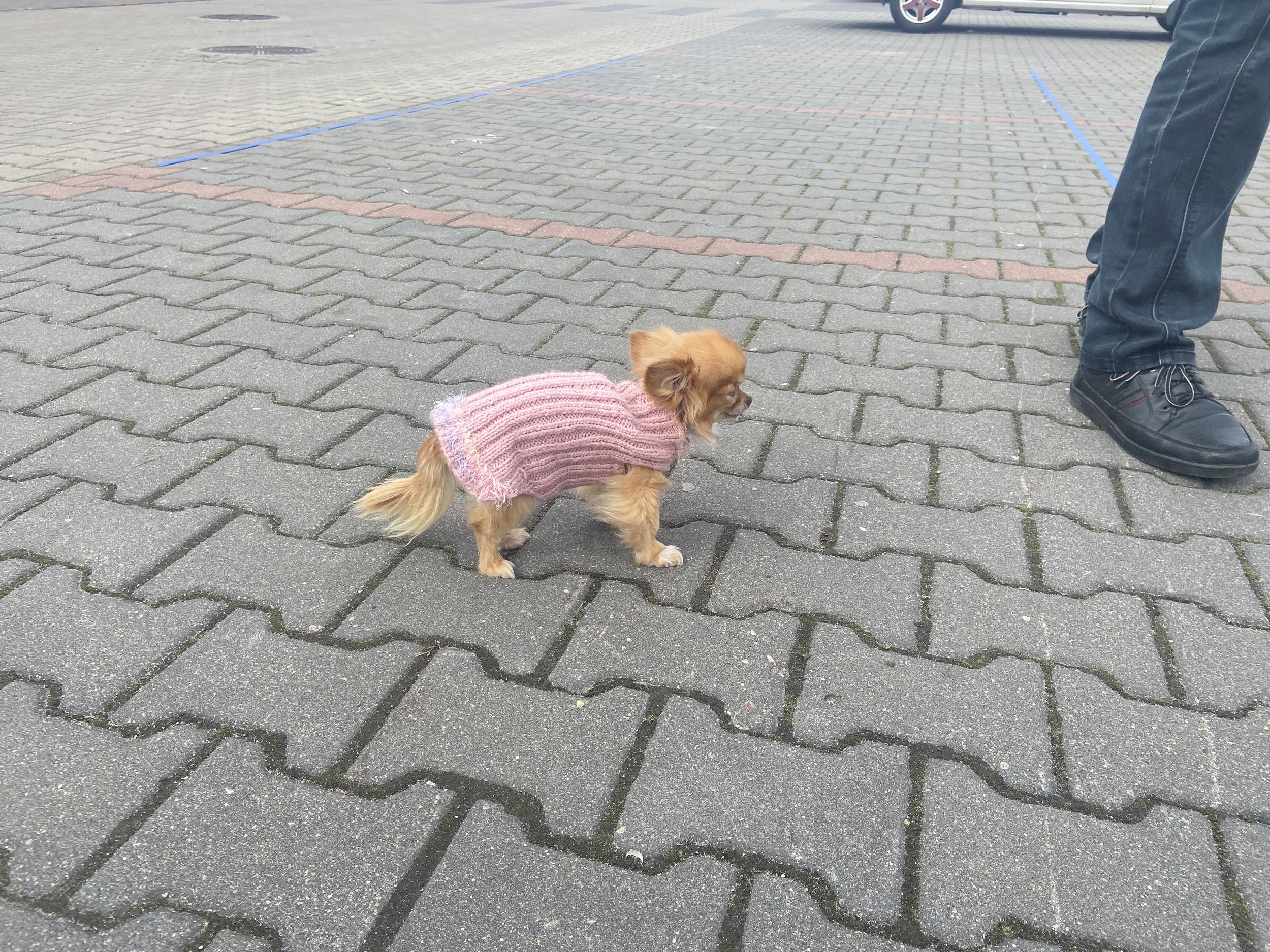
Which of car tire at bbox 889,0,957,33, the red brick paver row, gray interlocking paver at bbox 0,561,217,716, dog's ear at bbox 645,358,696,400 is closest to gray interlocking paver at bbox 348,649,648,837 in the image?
gray interlocking paver at bbox 0,561,217,716

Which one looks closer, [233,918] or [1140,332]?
[233,918]

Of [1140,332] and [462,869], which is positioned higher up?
[1140,332]

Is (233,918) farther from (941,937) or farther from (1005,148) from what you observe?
(1005,148)

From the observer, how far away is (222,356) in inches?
145

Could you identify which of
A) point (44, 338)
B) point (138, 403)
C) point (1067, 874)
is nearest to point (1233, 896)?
point (1067, 874)

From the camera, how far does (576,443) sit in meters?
2.39

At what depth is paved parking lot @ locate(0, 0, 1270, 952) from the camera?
64.2 inches

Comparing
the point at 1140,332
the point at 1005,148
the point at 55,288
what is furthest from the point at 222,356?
the point at 1005,148

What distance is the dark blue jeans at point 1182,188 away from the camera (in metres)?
2.85

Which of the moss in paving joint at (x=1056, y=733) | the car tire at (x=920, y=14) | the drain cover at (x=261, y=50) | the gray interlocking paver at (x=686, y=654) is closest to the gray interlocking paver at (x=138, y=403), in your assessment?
the gray interlocking paver at (x=686, y=654)

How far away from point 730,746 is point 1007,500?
55.8 inches

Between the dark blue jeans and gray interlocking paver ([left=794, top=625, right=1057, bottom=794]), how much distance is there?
1723 mm

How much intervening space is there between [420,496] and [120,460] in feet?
3.94

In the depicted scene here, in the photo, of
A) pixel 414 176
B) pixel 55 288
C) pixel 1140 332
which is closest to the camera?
pixel 1140 332
